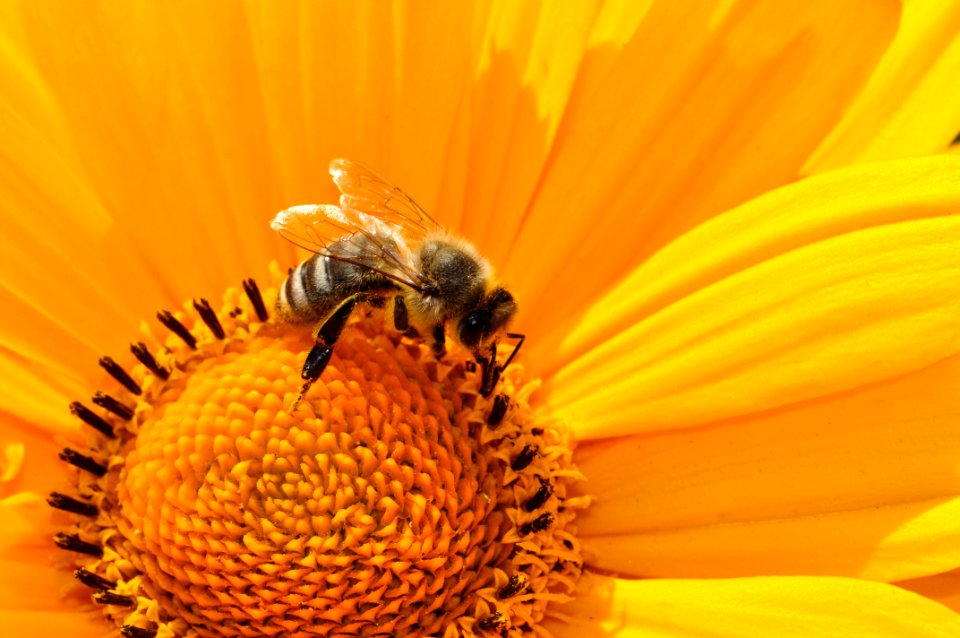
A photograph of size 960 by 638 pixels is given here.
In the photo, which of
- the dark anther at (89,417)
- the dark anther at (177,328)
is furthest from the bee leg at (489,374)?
the dark anther at (89,417)

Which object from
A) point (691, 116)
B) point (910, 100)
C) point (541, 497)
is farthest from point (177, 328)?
point (910, 100)

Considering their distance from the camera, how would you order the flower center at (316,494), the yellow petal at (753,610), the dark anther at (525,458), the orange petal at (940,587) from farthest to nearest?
the dark anther at (525,458)
the orange petal at (940,587)
the flower center at (316,494)
the yellow petal at (753,610)

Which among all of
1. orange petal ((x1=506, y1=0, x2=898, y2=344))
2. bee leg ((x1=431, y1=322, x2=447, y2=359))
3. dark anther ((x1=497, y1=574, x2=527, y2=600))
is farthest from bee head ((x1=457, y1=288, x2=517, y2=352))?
dark anther ((x1=497, y1=574, x2=527, y2=600))

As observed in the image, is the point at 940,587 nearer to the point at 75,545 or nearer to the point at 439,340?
the point at 439,340

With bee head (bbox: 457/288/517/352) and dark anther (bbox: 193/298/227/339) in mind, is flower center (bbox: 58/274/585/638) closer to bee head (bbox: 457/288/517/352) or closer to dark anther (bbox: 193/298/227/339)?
dark anther (bbox: 193/298/227/339)

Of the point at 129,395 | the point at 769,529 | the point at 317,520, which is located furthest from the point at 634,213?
the point at 129,395

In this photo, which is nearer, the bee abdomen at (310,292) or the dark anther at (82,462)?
the bee abdomen at (310,292)

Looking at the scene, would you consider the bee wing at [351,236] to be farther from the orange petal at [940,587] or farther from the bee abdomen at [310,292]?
the orange petal at [940,587]
